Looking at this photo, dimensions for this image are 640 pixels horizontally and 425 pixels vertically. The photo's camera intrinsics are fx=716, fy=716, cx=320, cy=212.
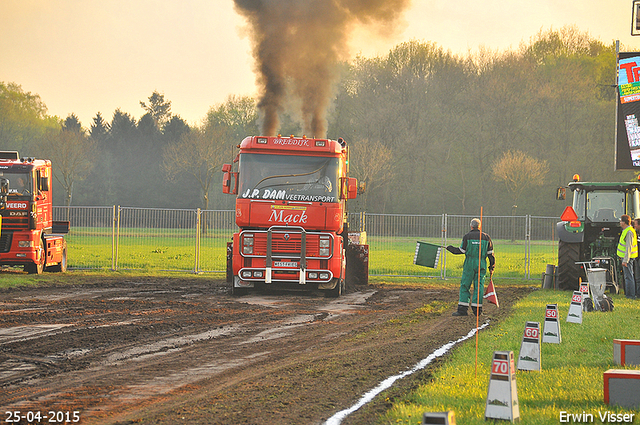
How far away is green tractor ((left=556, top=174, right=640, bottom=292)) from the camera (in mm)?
18750

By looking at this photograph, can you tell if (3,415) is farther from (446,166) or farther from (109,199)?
(109,199)

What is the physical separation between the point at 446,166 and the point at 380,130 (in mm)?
7247

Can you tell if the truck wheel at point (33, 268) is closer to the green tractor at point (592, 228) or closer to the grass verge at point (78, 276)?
the grass verge at point (78, 276)

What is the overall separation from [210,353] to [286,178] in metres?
7.95

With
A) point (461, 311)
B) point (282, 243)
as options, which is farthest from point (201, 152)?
point (461, 311)

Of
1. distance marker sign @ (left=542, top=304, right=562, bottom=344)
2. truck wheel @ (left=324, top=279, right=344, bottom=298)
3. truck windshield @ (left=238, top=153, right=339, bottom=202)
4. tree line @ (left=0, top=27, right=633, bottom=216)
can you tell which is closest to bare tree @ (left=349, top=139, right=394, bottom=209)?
tree line @ (left=0, top=27, right=633, bottom=216)

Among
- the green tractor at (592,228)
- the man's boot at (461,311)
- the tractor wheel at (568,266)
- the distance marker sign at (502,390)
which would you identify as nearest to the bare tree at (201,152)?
the green tractor at (592,228)

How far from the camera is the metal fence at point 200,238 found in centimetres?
2531

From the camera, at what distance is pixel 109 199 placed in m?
79.0

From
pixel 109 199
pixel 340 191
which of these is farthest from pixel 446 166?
pixel 340 191

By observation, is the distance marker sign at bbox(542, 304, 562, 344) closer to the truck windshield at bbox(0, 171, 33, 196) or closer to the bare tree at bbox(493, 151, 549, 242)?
the truck windshield at bbox(0, 171, 33, 196)

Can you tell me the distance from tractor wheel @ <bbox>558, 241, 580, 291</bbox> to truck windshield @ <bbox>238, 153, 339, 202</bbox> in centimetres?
649

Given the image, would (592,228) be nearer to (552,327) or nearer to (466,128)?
(552,327)

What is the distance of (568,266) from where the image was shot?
19078mm
